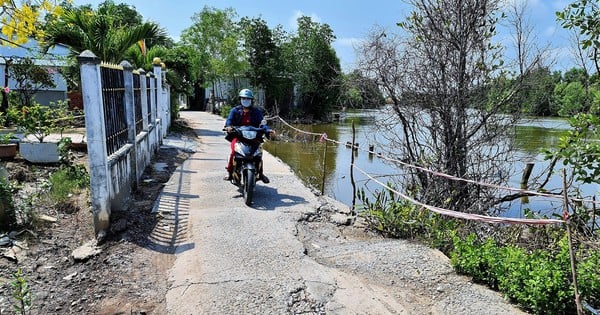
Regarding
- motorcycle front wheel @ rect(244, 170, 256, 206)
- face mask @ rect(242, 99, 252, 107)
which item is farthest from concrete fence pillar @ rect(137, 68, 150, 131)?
motorcycle front wheel @ rect(244, 170, 256, 206)

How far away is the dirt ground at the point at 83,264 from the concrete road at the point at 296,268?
0.78 feet

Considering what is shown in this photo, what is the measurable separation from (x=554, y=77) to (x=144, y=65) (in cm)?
1319

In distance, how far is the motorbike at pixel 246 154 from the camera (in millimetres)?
5909

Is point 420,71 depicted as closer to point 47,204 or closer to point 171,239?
point 171,239

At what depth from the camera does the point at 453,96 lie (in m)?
5.40

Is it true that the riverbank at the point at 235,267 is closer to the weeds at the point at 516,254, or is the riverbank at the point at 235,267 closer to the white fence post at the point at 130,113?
the weeds at the point at 516,254

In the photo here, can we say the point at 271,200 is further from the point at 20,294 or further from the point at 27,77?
the point at 27,77

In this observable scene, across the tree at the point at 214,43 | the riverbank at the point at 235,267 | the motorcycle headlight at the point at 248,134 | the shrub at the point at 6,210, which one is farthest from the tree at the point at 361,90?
the tree at the point at 214,43

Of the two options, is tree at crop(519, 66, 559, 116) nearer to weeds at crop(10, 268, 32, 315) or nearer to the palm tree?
weeds at crop(10, 268, 32, 315)

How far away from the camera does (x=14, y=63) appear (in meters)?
13.4

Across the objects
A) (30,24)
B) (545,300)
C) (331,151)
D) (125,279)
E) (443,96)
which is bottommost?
(331,151)

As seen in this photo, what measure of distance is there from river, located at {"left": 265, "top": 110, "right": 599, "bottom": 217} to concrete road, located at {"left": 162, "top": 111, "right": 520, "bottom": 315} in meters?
1.43

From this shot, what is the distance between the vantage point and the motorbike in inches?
233

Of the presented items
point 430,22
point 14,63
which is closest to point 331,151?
point 14,63
